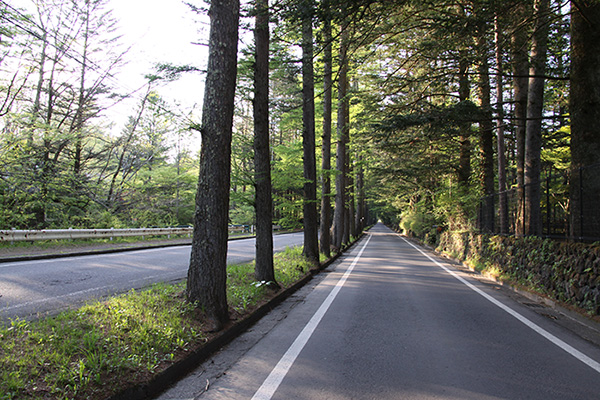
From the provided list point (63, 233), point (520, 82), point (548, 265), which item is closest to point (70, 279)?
point (63, 233)

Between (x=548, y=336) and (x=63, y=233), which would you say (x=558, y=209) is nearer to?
(x=548, y=336)

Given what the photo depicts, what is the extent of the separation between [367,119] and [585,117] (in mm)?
6652

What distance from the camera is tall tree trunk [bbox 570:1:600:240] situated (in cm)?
749

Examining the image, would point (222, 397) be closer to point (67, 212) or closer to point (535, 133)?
point (535, 133)

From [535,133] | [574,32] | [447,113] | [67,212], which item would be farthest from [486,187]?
[67,212]

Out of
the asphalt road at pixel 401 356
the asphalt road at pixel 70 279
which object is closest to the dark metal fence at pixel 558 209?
the asphalt road at pixel 401 356

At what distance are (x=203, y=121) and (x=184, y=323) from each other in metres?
2.76

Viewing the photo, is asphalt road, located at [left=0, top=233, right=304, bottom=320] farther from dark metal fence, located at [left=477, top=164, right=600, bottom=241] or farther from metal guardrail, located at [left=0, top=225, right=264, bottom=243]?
dark metal fence, located at [left=477, top=164, right=600, bottom=241]

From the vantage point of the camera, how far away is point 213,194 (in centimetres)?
525

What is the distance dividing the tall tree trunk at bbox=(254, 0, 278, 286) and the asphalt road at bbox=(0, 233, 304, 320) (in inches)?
97.2

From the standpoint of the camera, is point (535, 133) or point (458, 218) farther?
point (458, 218)

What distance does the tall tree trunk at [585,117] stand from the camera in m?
7.49

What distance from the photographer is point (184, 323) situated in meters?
4.64

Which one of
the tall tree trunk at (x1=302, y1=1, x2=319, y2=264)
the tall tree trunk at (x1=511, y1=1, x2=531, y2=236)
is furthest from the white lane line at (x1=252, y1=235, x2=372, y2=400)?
the tall tree trunk at (x1=511, y1=1, x2=531, y2=236)
